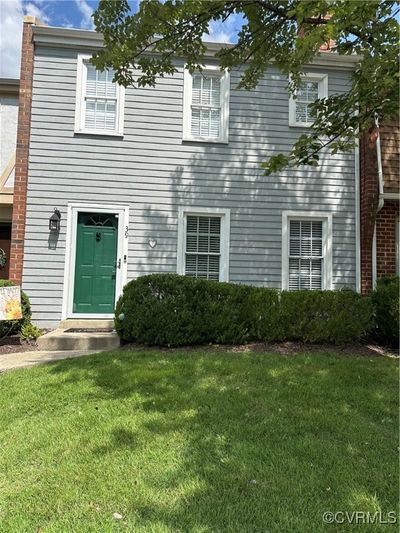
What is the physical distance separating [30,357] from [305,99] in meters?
7.26

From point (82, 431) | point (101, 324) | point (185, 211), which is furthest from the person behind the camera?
point (185, 211)

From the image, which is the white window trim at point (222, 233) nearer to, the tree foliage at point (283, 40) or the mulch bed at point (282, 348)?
the mulch bed at point (282, 348)

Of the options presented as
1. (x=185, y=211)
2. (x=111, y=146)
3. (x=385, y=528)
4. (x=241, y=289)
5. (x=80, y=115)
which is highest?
(x=80, y=115)

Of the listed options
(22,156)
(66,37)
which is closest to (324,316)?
(22,156)

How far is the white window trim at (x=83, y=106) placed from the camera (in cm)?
789

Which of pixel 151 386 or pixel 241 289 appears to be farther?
pixel 241 289

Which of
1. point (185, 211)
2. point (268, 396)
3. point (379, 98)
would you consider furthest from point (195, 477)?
point (185, 211)

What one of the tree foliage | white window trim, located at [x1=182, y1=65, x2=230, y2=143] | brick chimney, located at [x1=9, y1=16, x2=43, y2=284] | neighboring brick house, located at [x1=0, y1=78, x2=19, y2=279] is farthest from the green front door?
neighboring brick house, located at [x1=0, y1=78, x2=19, y2=279]

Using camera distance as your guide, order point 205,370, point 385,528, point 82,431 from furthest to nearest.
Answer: point 205,370 → point 82,431 → point 385,528

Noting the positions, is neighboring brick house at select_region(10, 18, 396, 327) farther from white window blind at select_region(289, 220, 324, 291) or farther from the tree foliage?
the tree foliage

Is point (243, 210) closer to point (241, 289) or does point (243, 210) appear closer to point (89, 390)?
point (241, 289)

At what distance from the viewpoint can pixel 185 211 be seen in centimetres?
807

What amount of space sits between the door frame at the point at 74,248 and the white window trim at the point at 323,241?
3144 millimetres

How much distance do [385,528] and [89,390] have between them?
9.48 ft
